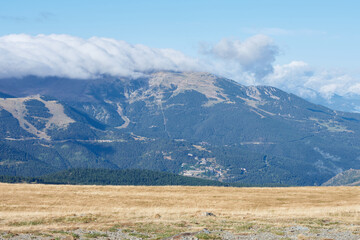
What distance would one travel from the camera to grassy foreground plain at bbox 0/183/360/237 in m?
50.8

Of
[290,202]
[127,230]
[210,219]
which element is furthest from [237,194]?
[127,230]

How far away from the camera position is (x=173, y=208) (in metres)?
71.2

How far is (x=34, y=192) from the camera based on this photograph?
87.2 m

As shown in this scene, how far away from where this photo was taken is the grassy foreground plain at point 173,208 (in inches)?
1999

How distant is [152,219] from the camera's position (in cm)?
5641

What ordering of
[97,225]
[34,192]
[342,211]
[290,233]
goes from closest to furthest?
[290,233] → [97,225] → [342,211] → [34,192]

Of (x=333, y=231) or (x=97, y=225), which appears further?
(x=97, y=225)

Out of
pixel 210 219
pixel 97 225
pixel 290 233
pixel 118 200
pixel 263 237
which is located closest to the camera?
pixel 263 237

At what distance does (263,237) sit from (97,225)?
18.9m

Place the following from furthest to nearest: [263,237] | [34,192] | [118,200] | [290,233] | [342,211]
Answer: [34,192]
[118,200]
[342,211]
[290,233]
[263,237]

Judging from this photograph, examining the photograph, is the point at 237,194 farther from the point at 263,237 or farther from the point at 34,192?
the point at 263,237

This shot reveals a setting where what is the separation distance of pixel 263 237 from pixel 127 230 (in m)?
14.2

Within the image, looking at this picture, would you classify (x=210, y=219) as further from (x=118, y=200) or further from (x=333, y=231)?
(x=118, y=200)

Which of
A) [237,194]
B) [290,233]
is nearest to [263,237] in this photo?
[290,233]
